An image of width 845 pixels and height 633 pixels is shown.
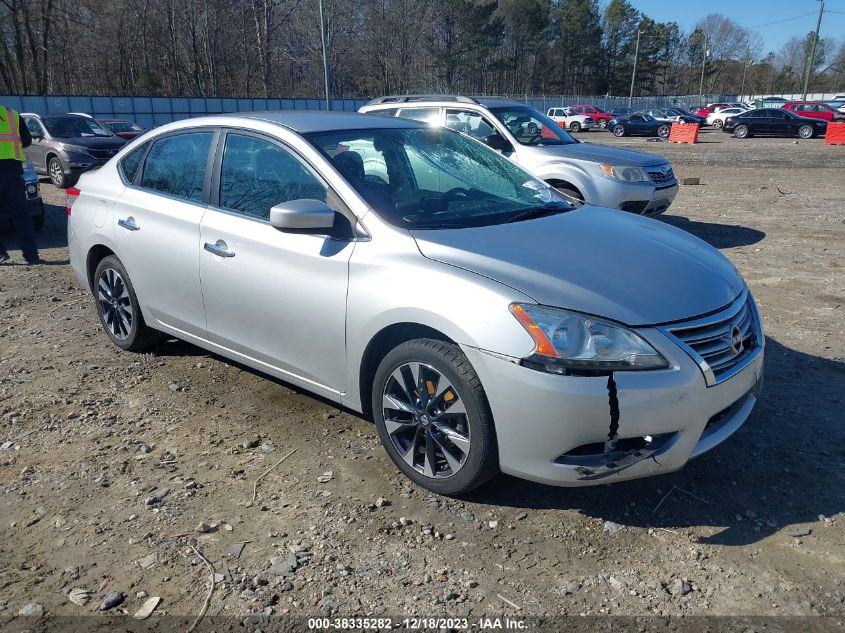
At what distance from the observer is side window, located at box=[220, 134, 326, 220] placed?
3.85 m

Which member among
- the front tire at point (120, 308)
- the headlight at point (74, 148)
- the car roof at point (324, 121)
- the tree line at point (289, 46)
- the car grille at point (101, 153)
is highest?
the tree line at point (289, 46)

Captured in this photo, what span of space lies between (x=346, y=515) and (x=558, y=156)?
6806mm

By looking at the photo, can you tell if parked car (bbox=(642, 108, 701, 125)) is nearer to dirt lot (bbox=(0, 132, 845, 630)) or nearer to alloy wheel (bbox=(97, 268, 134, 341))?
dirt lot (bbox=(0, 132, 845, 630))

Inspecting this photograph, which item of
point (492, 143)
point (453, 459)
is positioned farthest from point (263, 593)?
point (492, 143)

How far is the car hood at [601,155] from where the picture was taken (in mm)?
8883

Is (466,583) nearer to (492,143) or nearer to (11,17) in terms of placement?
(492,143)

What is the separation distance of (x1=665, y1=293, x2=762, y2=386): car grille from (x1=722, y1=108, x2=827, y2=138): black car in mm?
36580

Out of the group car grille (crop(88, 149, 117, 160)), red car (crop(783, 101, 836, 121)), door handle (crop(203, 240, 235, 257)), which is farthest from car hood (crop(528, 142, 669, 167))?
red car (crop(783, 101, 836, 121))

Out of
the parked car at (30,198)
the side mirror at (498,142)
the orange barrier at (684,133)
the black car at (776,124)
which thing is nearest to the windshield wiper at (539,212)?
the side mirror at (498,142)

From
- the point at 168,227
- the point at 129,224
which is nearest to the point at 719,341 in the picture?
the point at 168,227

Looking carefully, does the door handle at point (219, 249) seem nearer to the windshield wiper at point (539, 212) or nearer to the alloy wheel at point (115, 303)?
the alloy wheel at point (115, 303)

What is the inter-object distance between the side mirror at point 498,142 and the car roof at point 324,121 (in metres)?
4.65

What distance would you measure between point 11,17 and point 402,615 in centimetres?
5256

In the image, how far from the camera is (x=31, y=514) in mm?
3275
